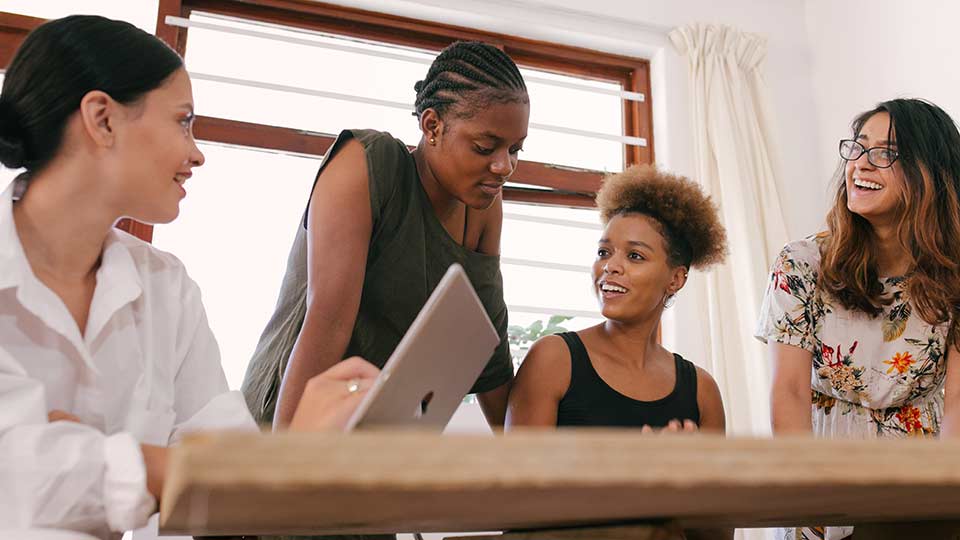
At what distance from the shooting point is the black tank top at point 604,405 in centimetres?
164

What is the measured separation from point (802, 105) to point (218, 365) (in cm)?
295

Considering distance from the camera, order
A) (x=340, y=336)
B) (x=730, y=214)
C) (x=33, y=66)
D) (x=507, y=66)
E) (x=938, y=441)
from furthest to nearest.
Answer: (x=730, y=214) → (x=507, y=66) → (x=340, y=336) → (x=33, y=66) → (x=938, y=441)

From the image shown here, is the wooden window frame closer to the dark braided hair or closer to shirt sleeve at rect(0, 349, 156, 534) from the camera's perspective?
the dark braided hair

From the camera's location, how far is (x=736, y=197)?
3152 mm

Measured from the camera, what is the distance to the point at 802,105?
3551 mm

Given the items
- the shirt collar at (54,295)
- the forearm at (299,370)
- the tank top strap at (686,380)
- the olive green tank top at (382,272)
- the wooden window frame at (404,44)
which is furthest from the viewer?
the wooden window frame at (404,44)

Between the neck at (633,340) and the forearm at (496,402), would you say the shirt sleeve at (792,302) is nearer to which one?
the neck at (633,340)

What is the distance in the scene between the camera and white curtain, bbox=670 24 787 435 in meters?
2.94

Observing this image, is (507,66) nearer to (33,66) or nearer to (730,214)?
(33,66)

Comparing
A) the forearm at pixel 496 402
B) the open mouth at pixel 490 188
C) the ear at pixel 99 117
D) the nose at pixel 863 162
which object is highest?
the nose at pixel 863 162

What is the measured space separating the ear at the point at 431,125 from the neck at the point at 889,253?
2.97 feet

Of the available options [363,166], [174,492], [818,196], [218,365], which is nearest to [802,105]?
[818,196]

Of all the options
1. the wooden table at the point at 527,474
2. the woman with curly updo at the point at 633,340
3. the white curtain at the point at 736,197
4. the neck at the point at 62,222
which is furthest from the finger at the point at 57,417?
the white curtain at the point at 736,197

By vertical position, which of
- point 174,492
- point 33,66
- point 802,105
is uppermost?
point 802,105
